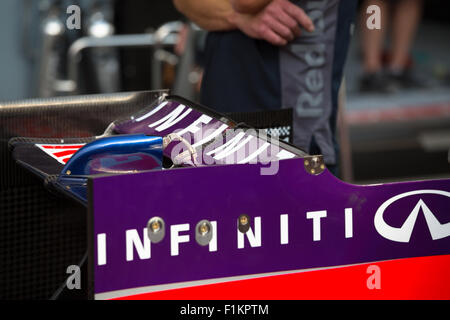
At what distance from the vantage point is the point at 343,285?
3.22 ft

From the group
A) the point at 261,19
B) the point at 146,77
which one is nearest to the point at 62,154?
the point at 261,19

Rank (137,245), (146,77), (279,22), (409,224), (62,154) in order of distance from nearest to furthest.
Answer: (137,245) < (409,224) < (62,154) < (279,22) < (146,77)

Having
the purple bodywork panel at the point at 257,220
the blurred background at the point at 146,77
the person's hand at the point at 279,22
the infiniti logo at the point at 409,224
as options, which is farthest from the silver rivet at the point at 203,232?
the blurred background at the point at 146,77

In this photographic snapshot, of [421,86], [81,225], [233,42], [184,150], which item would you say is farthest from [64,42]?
[184,150]

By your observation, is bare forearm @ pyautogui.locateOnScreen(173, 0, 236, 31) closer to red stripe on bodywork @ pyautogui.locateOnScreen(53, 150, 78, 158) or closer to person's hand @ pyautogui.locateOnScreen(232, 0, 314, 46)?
person's hand @ pyautogui.locateOnScreen(232, 0, 314, 46)

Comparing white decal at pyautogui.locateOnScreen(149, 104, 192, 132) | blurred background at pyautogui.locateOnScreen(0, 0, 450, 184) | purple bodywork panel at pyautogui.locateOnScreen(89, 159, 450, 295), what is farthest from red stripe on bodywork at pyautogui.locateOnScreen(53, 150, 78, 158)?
blurred background at pyautogui.locateOnScreen(0, 0, 450, 184)

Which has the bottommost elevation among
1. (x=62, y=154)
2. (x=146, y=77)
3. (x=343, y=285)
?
(x=343, y=285)

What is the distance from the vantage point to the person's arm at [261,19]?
1561mm

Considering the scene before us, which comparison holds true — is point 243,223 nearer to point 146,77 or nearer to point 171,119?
point 171,119

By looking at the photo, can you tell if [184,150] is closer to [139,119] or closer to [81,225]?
[139,119]

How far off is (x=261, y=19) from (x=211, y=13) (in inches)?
5.3

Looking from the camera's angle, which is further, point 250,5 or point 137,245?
point 250,5

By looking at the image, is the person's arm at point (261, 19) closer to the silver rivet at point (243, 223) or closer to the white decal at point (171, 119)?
the white decal at point (171, 119)

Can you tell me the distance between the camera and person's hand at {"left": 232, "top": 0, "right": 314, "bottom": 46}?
1.56 m
